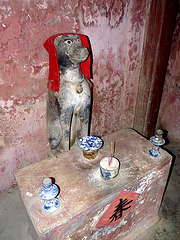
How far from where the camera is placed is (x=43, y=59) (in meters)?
2.24

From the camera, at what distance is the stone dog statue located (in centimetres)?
174

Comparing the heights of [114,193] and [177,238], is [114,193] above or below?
above

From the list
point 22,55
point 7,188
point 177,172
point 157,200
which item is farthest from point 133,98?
point 7,188

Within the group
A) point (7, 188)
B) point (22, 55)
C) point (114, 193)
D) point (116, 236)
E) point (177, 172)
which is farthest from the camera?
point (177, 172)

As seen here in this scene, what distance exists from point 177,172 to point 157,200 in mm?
1051

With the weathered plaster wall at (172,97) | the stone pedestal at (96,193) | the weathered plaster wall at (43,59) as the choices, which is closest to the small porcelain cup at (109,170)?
the stone pedestal at (96,193)

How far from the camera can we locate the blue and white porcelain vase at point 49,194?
1.35 metres

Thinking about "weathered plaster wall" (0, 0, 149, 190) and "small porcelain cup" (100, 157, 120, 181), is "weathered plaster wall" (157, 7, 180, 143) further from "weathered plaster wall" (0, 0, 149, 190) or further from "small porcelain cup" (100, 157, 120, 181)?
"small porcelain cup" (100, 157, 120, 181)

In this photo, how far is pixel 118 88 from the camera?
3.10m

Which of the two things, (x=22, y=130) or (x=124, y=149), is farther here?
(x=22, y=130)

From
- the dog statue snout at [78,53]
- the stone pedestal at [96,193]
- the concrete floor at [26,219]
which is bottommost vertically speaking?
the concrete floor at [26,219]

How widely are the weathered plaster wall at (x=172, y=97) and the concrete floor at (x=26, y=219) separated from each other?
1.09 meters

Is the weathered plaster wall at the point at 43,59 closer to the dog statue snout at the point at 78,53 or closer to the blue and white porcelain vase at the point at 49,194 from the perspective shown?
the dog statue snout at the point at 78,53

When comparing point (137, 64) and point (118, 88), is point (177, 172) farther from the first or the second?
point (137, 64)
